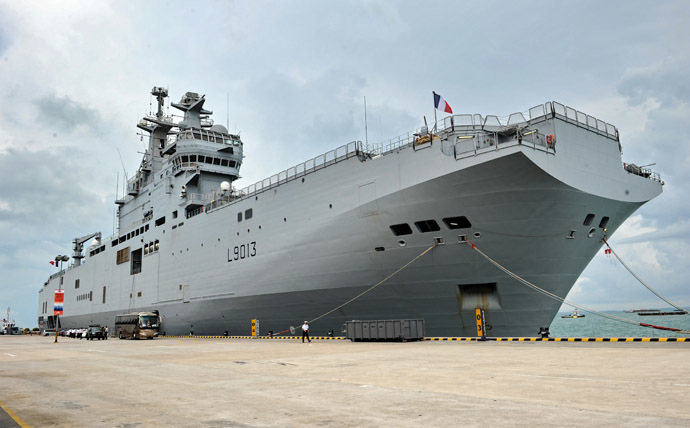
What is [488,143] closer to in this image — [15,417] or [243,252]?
[243,252]

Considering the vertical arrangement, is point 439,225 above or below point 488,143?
below

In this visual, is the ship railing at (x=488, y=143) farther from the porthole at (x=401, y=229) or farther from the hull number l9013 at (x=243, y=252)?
the hull number l9013 at (x=243, y=252)

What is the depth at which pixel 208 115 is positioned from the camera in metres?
45.4

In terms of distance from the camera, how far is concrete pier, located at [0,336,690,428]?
589 centimetres

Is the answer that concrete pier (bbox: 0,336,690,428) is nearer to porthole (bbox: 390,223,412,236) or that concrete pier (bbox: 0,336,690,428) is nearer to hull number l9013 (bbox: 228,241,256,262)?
porthole (bbox: 390,223,412,236)

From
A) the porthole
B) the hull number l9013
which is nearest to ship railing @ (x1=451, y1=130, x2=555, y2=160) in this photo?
the porthole

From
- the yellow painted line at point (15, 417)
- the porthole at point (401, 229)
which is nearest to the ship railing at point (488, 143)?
the porthole at point (401, 229)

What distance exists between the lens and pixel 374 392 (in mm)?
7883

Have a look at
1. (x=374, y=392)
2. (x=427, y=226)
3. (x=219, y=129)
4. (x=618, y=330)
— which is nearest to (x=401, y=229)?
(x=427, y=226)

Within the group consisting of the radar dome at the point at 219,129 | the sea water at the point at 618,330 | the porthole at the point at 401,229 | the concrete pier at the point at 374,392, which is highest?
the radar dome at the point at 219,129

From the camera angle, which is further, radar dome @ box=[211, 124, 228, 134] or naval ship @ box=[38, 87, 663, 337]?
radar dome @ box=[211, 124, 228, 134]

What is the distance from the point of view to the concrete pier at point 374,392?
5891 millimetres

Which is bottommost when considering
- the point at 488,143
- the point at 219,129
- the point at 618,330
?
the point at 618,330

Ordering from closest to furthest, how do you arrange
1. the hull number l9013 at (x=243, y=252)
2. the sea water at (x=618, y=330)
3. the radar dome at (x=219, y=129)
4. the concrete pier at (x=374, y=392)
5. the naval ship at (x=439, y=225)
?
the concrete pier at (x=374, y=392) < the naval ship at (x=439, y=225) < the hull number l9013 at (x=243, y=252) < the radar dome at (x=219, y=129) < the sea water at (x=618, y=330)
